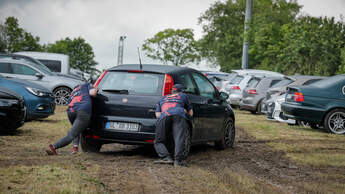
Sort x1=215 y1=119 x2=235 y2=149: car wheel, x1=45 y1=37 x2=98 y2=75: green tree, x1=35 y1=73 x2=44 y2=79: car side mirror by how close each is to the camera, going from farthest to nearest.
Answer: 1. x1=45 y1=37 x2=98 y2=75: green tree
2. x1=35 y1=73 x2=44 y2=79: car side mirror
3. x1=215 y1=119 x2=235 y2=149: car wheel

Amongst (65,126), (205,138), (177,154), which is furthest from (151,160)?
(65,126)

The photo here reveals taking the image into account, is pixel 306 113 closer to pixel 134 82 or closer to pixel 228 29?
pixel 134 82

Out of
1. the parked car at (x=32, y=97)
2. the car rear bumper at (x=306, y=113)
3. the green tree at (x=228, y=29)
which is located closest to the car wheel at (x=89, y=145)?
the parked car at (x=32, y=97)

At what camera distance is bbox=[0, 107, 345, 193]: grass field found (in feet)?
21.7

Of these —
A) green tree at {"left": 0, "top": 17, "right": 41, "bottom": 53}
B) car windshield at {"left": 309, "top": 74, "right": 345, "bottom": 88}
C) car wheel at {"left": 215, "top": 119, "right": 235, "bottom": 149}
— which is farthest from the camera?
green tree at {"left": 0, "top": 17, "right": 41, "bottom": 53}

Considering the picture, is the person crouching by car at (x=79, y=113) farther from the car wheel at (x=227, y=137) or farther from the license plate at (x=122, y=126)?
the car wheel at (x=227, y=137)

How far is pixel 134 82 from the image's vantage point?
9.29 meters

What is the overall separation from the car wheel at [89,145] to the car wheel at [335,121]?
7.45 m

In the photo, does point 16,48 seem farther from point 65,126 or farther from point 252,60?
point 65,126

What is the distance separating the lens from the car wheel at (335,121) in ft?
49.4

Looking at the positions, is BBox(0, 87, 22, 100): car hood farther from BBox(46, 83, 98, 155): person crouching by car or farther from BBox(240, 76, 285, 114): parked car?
BBox(240, 76, 285, 114): parked car

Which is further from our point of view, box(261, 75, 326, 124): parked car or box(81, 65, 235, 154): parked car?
box(261, 75, 326, 124): parked car

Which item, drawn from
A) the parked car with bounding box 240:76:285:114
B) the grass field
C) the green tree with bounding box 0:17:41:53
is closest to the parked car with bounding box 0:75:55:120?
the grass field

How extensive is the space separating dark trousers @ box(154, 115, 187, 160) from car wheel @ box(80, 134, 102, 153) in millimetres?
1418
